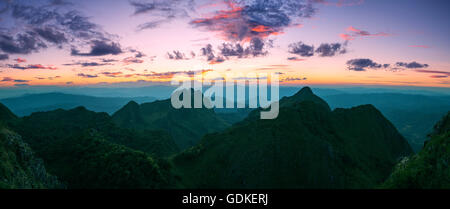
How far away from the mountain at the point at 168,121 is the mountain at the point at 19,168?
104 metres

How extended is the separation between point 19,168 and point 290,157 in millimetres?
58718

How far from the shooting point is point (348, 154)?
219 feet

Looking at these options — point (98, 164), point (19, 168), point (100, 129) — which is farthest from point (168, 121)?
point (19, 168)

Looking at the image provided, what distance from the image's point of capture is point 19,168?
31109mm

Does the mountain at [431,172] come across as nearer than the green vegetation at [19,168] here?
Yes

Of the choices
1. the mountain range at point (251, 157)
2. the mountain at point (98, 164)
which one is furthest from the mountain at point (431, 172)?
the mountain at point (98, 164)

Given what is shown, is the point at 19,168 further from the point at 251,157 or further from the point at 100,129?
the point at 100,129

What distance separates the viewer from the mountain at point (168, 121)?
156375mm

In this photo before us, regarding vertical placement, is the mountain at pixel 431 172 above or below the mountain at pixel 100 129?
above

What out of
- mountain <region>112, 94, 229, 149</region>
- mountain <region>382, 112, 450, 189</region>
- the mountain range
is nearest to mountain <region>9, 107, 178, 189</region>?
the mountain range

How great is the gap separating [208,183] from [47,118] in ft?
331

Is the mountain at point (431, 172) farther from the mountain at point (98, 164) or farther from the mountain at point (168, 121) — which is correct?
the mountain at point (168, 121)

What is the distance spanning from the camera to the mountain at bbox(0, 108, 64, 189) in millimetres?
26805

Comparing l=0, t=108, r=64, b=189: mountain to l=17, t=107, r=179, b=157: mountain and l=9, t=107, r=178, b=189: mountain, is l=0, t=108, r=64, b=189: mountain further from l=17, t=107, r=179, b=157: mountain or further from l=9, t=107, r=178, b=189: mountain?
l=17, t=107, r=179, b=157: mountain
